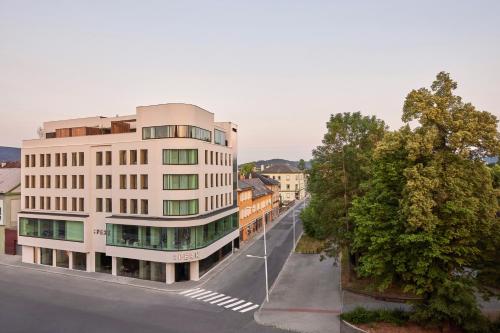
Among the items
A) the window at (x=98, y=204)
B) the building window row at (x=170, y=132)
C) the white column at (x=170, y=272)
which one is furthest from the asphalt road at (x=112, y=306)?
the building window row at (x=170, y=132)

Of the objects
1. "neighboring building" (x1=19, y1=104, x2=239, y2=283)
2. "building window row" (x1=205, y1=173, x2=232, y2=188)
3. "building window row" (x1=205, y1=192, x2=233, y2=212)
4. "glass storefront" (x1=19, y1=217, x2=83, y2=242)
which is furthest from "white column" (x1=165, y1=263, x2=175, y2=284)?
"glass storefront" (x1=19, y1=217, x2=83, y2=242)

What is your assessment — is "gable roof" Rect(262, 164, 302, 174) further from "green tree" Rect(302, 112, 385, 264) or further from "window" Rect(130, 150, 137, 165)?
"window" Rect(130, 150, 137, 165)

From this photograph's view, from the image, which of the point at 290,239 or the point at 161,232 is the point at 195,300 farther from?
the point at 290,239

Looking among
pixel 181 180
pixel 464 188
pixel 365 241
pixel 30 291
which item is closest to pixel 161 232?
pixel 181 180

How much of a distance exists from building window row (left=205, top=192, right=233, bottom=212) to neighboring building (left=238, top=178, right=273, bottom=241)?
13.0ft

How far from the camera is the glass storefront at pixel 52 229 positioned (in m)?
44.0

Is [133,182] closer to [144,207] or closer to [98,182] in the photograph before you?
[144,207]

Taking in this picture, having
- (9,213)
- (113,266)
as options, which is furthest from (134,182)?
(9,213)

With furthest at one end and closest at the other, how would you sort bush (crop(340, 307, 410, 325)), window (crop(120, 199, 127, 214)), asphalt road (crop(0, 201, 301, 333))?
1. window (crop(120, 199, 127, 214))
2. asphalt road (crop(0, 201, 301, 333))
3. bush (crop(340, 307, 410, 325))

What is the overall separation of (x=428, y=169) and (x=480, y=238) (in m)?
5.96

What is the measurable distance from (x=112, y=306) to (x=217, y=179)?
1964 cm

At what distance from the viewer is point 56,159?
46219 mm

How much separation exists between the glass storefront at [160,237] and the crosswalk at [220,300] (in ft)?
15.6

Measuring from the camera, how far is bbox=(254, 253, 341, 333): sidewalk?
90.9 ft
